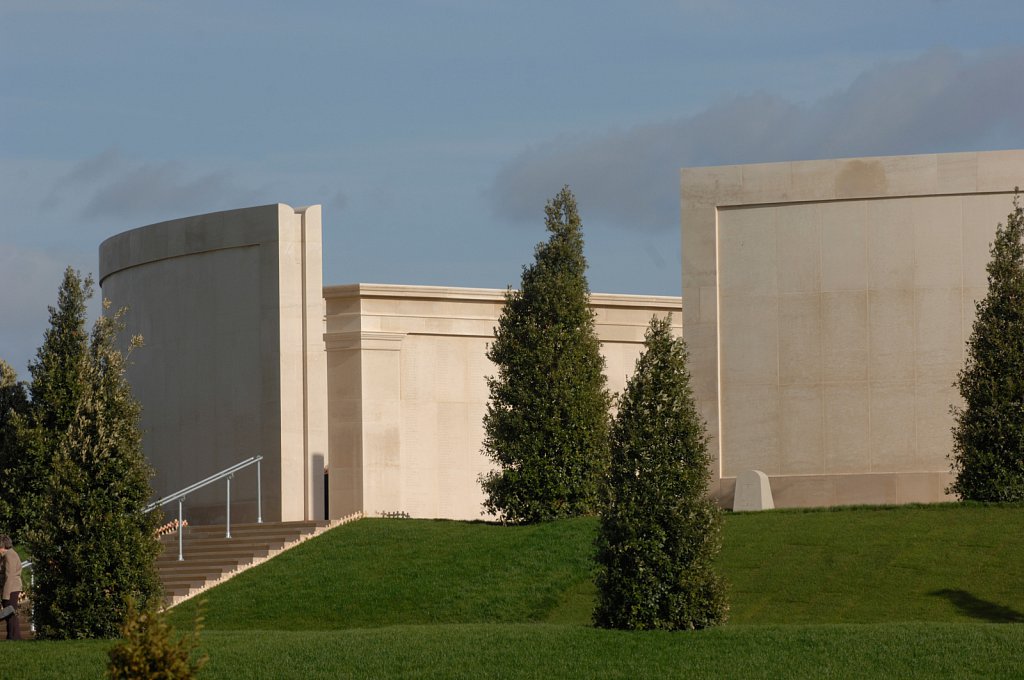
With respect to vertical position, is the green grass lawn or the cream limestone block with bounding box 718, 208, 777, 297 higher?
the cream limestone block with bounding box 718, 208, 777, 297

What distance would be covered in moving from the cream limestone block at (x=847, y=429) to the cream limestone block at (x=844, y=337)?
0.88ft

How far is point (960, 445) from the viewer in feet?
80.7

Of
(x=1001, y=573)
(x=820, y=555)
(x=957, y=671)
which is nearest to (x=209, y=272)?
(x=820, y=555)

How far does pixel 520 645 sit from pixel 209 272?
16.9 metres

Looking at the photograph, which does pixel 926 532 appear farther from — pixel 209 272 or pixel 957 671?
pixel 209 272

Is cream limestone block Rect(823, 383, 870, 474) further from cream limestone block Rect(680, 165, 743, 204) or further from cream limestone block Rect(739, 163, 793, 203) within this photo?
cream limestone block Rect(680, 165, 743, 204)

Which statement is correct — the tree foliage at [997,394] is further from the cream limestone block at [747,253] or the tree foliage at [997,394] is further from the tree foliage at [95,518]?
the tree foliage at [95,518]

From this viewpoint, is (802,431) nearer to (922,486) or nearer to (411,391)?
(922,486)

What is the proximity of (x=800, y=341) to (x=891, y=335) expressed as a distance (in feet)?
5.60

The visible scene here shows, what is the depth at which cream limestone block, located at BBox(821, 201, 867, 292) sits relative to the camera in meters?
28.3

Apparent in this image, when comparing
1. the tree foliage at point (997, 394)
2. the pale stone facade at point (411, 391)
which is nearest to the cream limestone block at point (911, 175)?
the tree foliage at point (997, 394)

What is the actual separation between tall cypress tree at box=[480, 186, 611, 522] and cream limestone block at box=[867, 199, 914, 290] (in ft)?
18.1

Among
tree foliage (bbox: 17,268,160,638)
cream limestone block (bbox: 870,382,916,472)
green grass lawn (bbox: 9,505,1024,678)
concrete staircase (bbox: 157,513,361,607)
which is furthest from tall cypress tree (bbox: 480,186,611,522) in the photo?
tree foliage (bbox: 17,268,160,638)

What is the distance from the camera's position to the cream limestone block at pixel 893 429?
27797mm
